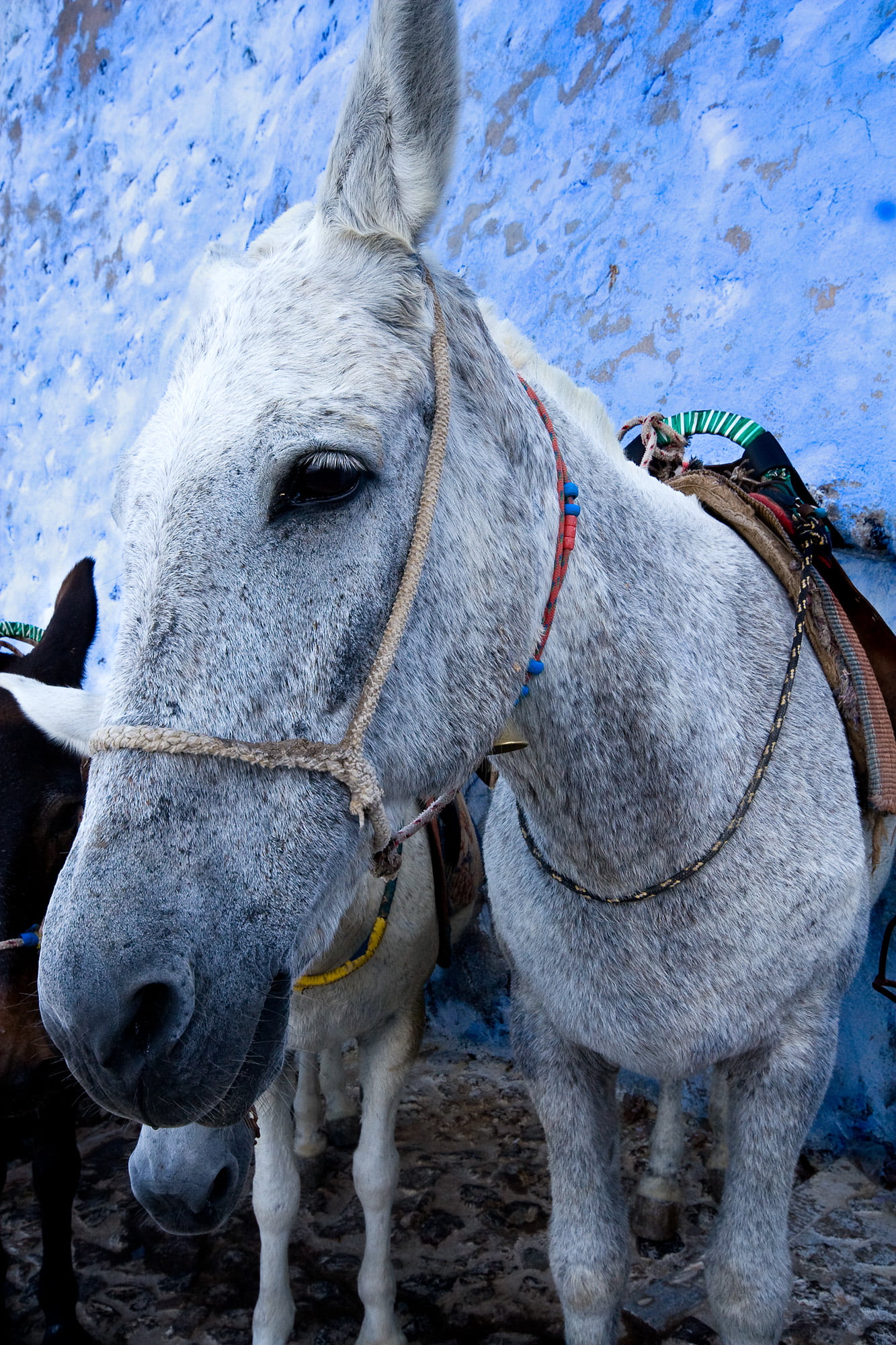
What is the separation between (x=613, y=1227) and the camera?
1568mm

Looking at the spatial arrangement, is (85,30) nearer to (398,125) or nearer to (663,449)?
(663,449)

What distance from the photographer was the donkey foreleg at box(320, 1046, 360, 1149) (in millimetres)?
2883

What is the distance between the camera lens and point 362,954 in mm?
1972

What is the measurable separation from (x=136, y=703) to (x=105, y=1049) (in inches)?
12.6

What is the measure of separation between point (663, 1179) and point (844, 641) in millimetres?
1651

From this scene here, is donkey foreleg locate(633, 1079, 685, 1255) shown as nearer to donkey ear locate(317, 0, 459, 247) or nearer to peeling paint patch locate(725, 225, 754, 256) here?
donkey ear locate(317, 0, 459, 247)

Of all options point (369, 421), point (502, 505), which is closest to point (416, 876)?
point (502, 505)

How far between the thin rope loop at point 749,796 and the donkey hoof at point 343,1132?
189 centimetres

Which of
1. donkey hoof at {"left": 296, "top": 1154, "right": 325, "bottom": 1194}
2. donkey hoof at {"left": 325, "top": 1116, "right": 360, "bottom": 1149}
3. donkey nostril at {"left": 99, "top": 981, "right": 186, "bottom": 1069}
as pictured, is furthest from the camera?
donkey hoof at {"left": 325, "top": 1116, "right": 360, "bottom": 1149}

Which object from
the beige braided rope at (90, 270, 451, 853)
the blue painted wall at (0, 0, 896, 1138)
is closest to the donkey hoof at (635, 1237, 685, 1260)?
the blue painted wall at (0, 0, 896, 1138)

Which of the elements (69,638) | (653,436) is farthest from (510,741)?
(69,638)

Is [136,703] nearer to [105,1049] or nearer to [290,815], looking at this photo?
[290,815]

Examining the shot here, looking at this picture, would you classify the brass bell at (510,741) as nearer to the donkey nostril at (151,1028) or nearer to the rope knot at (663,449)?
the donkey nostril at (151,1028)

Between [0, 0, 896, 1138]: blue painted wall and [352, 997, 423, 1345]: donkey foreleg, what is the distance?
134 centimetres
